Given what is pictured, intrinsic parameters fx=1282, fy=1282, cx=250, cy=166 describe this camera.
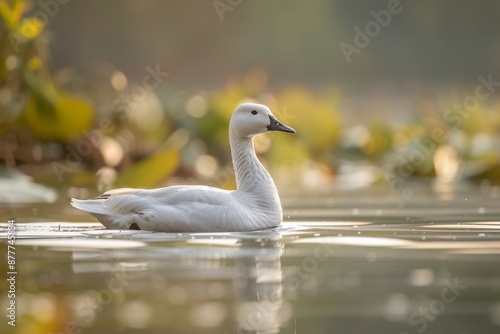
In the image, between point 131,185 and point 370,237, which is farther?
point 131,185

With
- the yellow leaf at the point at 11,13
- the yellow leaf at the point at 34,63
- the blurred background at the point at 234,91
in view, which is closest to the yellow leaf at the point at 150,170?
the blurred background at the point at 234,91

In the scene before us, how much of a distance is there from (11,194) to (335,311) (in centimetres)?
468

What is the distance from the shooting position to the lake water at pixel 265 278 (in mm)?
3744

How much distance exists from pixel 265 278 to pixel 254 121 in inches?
102

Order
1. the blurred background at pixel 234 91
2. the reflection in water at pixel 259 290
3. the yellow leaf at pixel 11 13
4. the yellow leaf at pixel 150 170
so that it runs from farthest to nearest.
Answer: the blurred background at pixel 234 91 → the yellow leaf at pixel 11 13 → the yellow leaf at pixel 150 170 → the reflection in water at pixel 259 290

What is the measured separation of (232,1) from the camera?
14602 millimetres

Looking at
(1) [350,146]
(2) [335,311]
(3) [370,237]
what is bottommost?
(2) [335,311]

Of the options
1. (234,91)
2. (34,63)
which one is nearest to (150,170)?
(34,63)

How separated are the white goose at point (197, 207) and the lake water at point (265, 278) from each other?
0.12 meters

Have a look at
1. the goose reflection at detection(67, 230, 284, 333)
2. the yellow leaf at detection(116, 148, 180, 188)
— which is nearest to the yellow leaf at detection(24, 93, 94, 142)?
the yellow leaf at detection(116, 148, 180, 188)

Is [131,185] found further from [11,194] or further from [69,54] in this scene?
[69,54]

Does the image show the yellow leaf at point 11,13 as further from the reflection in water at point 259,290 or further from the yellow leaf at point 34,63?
the reflection in water at point 259,290

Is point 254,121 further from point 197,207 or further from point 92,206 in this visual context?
point 92,206

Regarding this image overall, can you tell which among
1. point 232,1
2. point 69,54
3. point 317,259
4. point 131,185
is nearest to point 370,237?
point 317,259
